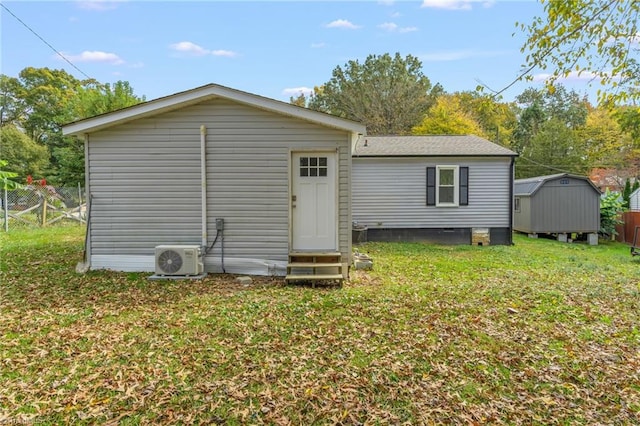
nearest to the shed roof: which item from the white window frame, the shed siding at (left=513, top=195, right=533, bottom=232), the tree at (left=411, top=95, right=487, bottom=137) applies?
the shed siding at (left=513, top=195, right=533, bottom=232)

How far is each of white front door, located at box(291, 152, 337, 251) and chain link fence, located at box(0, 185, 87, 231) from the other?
9.43 meters

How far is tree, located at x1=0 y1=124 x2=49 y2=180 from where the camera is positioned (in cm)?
2302

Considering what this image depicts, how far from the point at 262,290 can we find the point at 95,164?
152 inches

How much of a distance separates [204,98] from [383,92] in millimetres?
21311

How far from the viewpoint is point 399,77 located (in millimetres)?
25984

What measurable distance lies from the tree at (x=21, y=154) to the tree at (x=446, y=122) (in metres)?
23.9

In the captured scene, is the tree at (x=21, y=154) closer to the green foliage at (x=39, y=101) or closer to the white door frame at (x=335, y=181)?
the green foliage at (x=39, y=101)

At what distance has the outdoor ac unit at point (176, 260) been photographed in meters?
6.42

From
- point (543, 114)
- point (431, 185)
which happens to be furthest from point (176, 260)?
point (543, 114)

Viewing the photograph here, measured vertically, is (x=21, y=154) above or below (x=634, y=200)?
above

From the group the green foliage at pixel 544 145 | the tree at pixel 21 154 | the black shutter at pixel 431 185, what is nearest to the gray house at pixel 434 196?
the black shutter at pixel 431 185

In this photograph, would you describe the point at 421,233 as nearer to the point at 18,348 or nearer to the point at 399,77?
the point at 18,348

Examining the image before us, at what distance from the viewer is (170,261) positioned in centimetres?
643

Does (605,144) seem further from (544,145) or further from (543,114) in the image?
(543,114)
